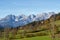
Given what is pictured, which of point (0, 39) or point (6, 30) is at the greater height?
point (6, 30)

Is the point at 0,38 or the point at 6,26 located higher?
the point at 6,26

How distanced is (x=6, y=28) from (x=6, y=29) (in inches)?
61.5

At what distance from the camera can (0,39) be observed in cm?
8425

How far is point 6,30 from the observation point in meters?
58.2

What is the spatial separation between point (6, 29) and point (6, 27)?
50.9 inches

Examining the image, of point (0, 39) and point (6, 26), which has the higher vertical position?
point (6, 26)

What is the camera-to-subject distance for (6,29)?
57.0 metres

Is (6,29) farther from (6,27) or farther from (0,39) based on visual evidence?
(0,39)

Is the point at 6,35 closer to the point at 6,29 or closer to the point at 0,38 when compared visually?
the point at 6,29

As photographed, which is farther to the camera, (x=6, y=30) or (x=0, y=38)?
(x=0, y=38)

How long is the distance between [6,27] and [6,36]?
348 centimetres

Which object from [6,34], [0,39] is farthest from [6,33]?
[0,39]

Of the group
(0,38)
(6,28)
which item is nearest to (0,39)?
(0,38)

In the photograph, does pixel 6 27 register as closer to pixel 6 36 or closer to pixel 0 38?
pixel 6 36
